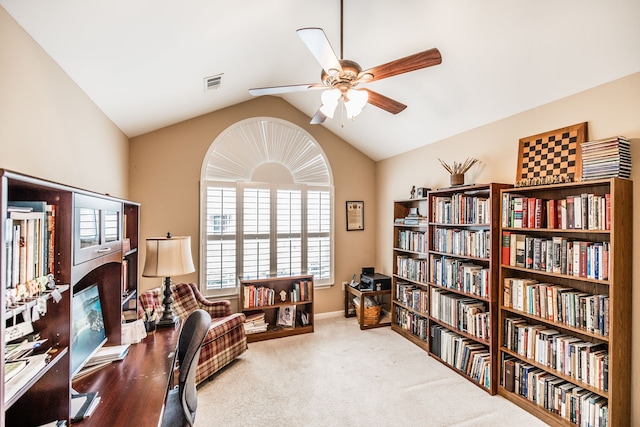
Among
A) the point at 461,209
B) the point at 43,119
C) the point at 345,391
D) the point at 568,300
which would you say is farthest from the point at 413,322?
the point at 43,119

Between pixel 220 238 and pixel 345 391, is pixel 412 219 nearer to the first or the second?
pixel 345 391

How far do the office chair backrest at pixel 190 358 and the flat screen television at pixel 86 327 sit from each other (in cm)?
45

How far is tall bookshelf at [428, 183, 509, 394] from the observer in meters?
2.61

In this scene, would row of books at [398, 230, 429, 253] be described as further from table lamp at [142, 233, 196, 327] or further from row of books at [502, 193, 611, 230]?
table lamp at [142, 233, 196, 327]

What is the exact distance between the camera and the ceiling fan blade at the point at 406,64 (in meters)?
1.68

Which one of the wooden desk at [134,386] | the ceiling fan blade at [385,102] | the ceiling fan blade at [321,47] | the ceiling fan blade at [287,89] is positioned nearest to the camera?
the wooden desk at [134,386]

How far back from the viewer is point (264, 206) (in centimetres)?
409

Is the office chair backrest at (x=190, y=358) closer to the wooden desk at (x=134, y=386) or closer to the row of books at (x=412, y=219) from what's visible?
the wooden desk at (x=134, y=386)

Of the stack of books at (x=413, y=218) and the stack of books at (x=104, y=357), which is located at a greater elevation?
the stack of books at (x=413, y=218)

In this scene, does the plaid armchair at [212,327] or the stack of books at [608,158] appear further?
the plaid armchair at [212,327]

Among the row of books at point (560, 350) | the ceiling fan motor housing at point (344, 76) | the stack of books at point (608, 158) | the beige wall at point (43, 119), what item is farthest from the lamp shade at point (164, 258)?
the stack of books at point (608, 158)

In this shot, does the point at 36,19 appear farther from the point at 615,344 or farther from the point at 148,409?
the point at 615,344

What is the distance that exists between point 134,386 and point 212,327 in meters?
1.30

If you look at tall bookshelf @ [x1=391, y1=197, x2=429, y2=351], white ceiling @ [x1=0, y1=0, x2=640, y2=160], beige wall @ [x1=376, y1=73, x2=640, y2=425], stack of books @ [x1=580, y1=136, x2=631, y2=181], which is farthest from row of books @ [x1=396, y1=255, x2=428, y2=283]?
stack of books @ [x1=580, y1=136, x2=631, y2=181]
